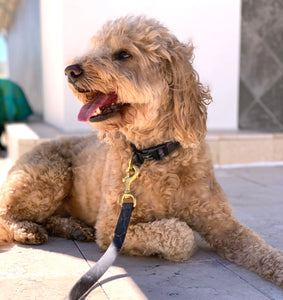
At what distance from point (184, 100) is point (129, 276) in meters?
1.13

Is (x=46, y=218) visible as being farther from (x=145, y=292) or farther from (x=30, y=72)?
(x=30, y=72)

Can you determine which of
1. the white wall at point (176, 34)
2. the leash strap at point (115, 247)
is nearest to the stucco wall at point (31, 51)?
the white wall at point (176, 34)

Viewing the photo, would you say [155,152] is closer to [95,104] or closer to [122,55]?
[95,104]

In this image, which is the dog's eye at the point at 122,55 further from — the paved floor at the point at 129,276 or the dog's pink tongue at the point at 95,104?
the paved floor at the point at 129,276

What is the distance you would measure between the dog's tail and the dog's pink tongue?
3.66ft

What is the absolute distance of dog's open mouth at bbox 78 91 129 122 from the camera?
2469 millimetres

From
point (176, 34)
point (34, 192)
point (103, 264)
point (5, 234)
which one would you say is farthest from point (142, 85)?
point (176, 34)

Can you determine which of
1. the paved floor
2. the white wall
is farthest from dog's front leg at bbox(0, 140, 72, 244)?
the white wall

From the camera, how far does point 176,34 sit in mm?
6398

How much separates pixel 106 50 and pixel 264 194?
9.10ft

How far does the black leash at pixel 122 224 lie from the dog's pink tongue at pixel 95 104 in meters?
0.42

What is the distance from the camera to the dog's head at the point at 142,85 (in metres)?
2.48

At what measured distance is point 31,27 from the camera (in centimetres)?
1091

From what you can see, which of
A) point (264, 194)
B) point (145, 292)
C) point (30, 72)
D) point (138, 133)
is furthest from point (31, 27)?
point (145, 292)
